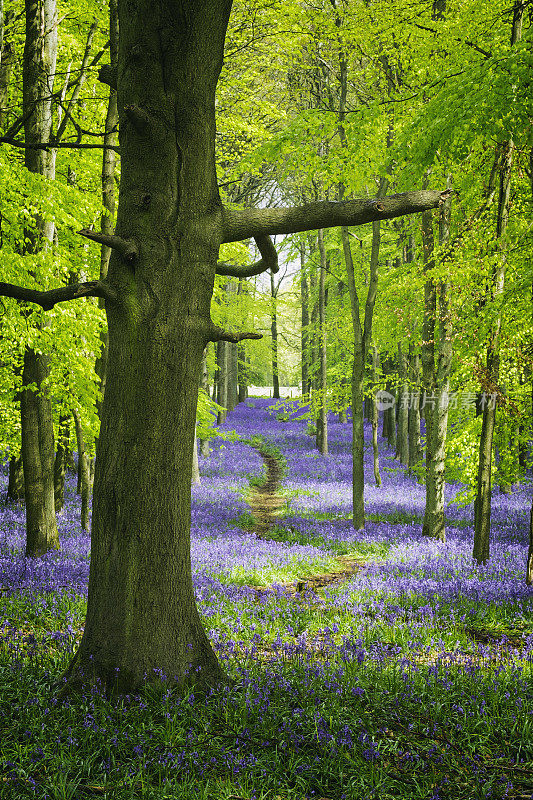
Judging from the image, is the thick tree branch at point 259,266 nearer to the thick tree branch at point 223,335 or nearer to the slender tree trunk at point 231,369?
the thick tree branch at point 223,335

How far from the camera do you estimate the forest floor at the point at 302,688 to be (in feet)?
→ 9.65

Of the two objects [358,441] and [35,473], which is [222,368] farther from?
[35,473]

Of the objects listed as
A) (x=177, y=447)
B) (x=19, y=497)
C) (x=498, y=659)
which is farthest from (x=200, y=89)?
(x=19, y=497)

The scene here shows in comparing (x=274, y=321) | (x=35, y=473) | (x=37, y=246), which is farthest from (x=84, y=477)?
(x=274, y=321)

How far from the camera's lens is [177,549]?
374cm

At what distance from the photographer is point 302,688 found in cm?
393

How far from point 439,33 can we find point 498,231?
295 centimetres

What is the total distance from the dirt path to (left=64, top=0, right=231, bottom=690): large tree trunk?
3.15 metres

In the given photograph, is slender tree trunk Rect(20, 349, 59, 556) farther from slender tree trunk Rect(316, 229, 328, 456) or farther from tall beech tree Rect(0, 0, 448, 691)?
slender tree trunk Rect(316, 229, 328, 456)

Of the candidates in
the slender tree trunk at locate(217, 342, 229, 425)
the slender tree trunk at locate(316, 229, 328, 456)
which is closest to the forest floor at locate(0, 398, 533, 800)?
the slender tree trunk at locate(316, 229, 328, 456)

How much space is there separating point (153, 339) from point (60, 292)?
0.71m

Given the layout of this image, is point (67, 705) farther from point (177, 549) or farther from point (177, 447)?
point (177, 447)

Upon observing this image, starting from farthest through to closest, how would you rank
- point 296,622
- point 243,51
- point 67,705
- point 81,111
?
point 243,51
point 81,111
point 296,622
point 67,705

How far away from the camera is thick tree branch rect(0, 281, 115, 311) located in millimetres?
3568
